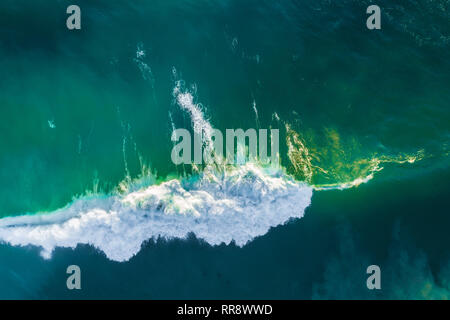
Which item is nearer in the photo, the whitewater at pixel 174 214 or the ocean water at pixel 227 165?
the whitewater at pixel 174 214

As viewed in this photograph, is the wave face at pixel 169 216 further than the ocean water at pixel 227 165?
No

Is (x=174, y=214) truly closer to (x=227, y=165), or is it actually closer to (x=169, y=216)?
(x=169, y=216)

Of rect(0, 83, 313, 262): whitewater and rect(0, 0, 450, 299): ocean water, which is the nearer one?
rect(0, 83, 313, 262): whitewater

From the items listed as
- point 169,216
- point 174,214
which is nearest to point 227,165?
point 174,214

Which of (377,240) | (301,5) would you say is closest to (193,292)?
(377,240)

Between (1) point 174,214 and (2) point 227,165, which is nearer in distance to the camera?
(1) point 174,214
